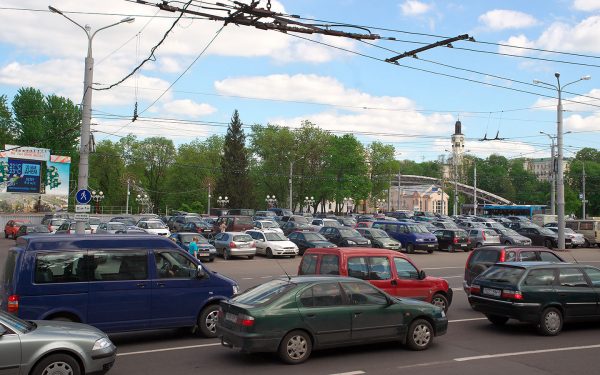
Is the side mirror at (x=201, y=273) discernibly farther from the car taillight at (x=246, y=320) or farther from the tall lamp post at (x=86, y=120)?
the tall lamp post at (x=86, y=120)

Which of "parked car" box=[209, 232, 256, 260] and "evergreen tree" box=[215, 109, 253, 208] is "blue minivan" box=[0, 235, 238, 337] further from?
"evergreen tree" box=[215, 109, 253, 208]

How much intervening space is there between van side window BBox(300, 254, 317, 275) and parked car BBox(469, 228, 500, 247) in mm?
26898

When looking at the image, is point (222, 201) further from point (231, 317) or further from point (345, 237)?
point (231, 317)

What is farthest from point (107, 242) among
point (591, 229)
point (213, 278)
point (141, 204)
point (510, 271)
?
point (141, 204)

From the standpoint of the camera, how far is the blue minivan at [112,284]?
9344 millimetres

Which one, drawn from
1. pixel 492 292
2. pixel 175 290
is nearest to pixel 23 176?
pixel 175 290

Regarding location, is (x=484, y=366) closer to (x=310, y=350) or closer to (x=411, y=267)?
(x=310, y=350)

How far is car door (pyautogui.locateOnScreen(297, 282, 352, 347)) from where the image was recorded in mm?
8781

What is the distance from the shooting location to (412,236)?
34875 mm

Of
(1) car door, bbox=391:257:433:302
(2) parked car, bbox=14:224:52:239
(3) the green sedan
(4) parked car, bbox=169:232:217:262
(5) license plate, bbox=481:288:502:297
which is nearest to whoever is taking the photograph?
(3) the green sedan

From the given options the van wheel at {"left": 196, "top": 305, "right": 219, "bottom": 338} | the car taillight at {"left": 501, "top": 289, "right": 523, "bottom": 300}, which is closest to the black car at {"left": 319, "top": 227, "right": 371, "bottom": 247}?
the car taillight at {"left": 501, "top": 289, "right": 523, "bottom": 300}

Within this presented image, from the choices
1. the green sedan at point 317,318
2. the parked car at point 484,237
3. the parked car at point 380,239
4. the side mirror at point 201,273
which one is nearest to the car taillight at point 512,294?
the green sedan at point 317,318

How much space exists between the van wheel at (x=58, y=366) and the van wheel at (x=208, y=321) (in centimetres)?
373

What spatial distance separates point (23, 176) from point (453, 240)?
152 ft
